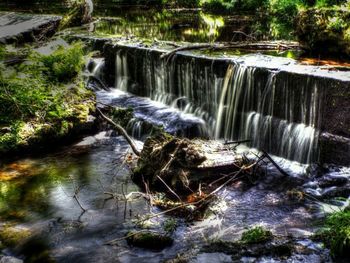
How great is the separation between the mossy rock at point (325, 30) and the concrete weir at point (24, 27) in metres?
7.97

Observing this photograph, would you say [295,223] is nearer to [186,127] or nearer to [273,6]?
[186,127]

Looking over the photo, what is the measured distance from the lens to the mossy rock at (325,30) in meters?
11.1

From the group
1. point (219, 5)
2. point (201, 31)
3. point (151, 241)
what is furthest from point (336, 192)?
point (219, 5)

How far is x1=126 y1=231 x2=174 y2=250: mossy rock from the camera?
6000 mm

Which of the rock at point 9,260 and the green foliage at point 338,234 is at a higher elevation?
the green foliage at point 338,234

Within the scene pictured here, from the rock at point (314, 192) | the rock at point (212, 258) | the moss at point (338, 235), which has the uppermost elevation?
the moss at point (338, 235)

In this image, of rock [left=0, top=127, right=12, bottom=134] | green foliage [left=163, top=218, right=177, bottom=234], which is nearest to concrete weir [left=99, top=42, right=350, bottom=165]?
green foliage [left=163, top=218, right=177, bottom=234]

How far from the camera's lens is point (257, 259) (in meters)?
5.54

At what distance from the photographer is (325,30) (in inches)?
449

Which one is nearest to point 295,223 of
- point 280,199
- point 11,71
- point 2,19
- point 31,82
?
point 280,199

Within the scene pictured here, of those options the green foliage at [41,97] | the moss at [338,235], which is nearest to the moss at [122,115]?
the green foliage at [41,97]

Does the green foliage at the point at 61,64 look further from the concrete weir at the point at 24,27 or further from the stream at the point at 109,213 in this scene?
the stream at the point at 109,213

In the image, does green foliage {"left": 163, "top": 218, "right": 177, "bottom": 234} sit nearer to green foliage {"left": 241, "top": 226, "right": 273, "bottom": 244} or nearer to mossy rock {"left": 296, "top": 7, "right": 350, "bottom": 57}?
green foliage {"left": 241, "top": 226, "right": 273, "bottom": 244}

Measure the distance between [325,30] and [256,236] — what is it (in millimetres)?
7555
